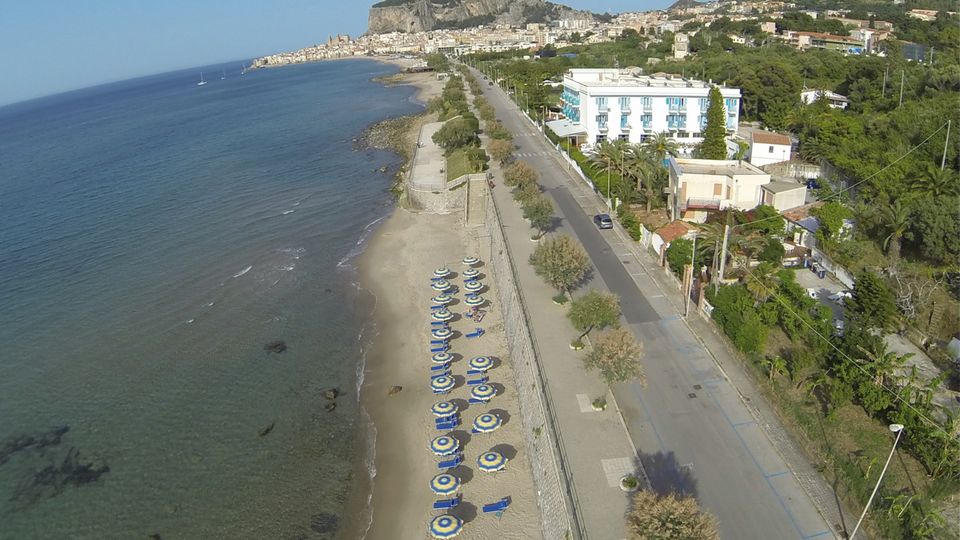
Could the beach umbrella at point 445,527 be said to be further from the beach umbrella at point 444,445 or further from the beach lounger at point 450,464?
the beach umbrella at point 444,445

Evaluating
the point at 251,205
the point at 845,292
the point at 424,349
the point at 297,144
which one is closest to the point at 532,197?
the point at 424,349

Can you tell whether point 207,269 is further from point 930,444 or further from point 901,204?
point 901,204

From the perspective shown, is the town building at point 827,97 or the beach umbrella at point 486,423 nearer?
the beach umbrella at point 486,423

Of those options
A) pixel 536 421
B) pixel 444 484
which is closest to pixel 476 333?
pixel 536 421

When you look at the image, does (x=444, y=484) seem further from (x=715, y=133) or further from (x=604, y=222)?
(x=715, y=133)

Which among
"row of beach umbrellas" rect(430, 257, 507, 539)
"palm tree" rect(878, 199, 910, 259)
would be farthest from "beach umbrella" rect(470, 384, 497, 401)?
"palm tree" rect(878, 199, 910, 259)

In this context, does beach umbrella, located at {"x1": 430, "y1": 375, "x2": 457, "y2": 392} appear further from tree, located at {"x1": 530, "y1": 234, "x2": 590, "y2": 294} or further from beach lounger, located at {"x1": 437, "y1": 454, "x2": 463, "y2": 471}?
tree, located at {"x1": 530, "y1": 234, "x2": 590, "y2": 294}

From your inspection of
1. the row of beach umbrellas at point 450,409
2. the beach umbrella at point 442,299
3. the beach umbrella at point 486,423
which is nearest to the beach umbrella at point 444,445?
the row of beach umbrellas at point 450,409
